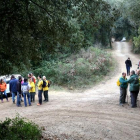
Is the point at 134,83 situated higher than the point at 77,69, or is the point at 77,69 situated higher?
the point at 77,69

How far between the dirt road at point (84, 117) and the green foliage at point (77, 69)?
4.39 metres

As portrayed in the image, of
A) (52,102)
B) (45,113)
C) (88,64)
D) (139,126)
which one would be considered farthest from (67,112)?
(88,64)

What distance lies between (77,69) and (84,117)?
1013 centimetres

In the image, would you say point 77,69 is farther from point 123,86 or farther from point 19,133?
point 19,133

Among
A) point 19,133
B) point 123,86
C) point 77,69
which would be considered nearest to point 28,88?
point 123,86

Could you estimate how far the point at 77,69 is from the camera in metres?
19.9

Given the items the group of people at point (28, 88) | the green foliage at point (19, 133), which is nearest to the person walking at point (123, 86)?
the group of people at point (28, 88)

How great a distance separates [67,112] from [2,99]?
17.9 ft

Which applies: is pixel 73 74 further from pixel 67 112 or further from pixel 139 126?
pixel 139 126

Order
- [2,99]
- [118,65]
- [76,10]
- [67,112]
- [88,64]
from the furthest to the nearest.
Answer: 1. [118,65]
2. [88,64]
3. [2,99]
4. [67,112]
5. [76,10]

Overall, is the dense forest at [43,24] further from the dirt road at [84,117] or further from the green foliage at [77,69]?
the green foliage at [77,69]

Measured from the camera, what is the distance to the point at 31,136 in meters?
6.91

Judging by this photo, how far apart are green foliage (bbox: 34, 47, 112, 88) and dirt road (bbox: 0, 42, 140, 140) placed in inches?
173

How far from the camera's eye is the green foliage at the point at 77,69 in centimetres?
1895
